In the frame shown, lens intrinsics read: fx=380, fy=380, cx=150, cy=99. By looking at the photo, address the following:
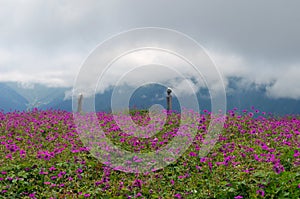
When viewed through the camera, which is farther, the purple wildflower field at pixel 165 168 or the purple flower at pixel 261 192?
the purple wildflower field at pixel 165 168

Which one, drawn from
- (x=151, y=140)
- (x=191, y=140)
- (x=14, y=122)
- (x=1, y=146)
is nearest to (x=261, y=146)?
(x=191, y=140)

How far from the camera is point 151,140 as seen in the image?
12883 mm

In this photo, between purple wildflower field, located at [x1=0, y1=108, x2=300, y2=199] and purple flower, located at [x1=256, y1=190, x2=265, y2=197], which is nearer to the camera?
purple flower, located at [x1=256, y1=190, x2=265, y2=197]

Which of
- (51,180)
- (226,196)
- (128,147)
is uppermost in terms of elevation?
(128,147)

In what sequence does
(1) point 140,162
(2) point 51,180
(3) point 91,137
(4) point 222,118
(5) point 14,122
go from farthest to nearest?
(5) point 14,122, (4) point 222,118, (3) point 91,137, (1) point 140,162, (2) point 51,180

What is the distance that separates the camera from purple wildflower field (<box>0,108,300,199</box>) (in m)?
8.70

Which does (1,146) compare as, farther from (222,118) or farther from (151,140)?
(222,118)

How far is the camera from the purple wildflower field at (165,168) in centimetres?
870

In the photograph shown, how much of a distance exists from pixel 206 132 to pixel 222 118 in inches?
72.5

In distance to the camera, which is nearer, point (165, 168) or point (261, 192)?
point (261, 192)

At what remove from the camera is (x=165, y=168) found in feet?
34.8

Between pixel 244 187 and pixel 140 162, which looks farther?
pixel 140 162

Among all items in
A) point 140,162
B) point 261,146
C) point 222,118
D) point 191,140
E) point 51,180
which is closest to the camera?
point 51,180

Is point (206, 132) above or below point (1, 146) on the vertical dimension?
above
